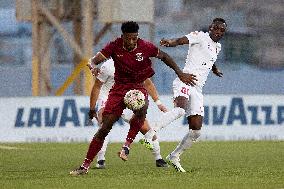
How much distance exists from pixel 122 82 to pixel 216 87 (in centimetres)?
1832

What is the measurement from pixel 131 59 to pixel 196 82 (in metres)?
2.11

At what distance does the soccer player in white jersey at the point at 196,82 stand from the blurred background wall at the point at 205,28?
51.6 ft

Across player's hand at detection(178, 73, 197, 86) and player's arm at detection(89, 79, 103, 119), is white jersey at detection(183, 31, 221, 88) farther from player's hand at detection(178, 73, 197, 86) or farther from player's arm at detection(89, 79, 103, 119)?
player's hand at detection(178, 73, 197, 86)

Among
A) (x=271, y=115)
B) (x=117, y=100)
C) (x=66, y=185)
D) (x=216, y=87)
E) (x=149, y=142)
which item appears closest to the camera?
(x=66, y=185)

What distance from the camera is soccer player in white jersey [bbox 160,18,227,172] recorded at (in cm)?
1569

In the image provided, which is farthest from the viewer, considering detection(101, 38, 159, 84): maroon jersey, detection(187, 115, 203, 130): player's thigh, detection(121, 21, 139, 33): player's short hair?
detection(187, 115, 203, 130): player's thigh

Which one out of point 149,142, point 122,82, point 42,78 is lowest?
point 42,78

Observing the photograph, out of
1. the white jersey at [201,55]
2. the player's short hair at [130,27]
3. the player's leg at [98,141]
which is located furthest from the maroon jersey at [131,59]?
the white jersey at [201,55]

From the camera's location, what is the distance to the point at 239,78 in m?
32.6

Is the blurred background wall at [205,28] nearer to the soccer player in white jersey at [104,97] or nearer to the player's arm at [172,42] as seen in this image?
the soccer player in white jersey at [104,97]

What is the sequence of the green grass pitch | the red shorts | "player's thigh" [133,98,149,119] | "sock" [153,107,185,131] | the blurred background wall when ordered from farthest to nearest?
the blurred background wall → "sock" [153,107,185,131] → "player's thigh" [133,98,149,119] → the red shorts → the green grass pitch

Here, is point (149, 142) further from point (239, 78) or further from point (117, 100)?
point (239, 78)

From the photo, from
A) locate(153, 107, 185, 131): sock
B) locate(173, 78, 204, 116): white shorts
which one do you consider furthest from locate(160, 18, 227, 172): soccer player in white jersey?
locate(153, 107, 185, 131): sock

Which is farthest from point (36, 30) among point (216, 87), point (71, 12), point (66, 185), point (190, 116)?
point (66, 185)
